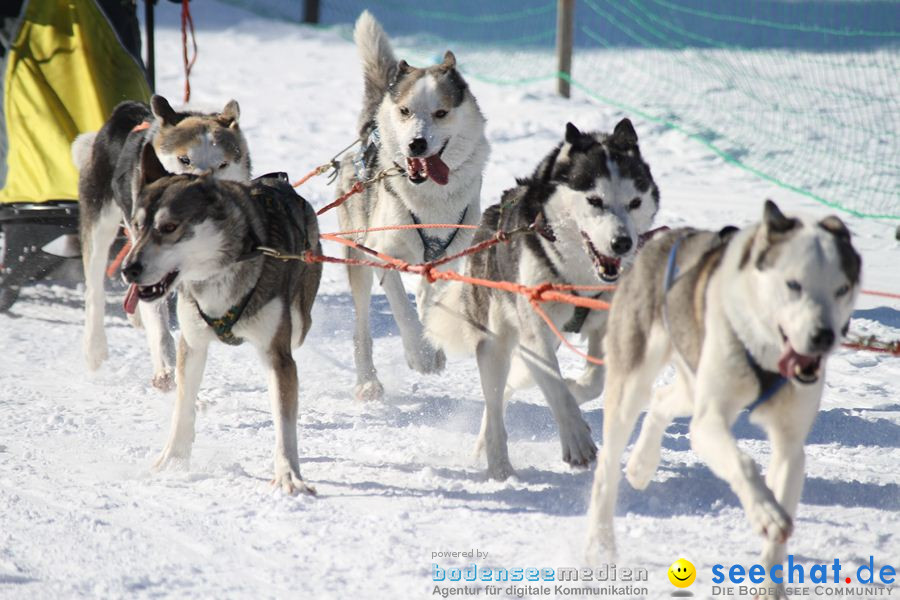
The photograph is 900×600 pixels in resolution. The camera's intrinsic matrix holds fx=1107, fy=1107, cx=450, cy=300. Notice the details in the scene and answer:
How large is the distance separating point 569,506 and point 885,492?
872 millimetres

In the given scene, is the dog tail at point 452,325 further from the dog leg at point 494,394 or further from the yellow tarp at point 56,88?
the yellow tarp at point 56,88

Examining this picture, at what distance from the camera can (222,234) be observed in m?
3.04

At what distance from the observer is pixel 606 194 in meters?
2.95

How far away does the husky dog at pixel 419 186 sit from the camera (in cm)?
412

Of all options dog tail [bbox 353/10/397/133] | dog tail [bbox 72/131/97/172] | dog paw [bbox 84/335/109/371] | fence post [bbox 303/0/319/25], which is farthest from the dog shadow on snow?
fence post [bbox 303/0/319/25]

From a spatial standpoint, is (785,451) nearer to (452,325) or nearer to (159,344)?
(452,325)

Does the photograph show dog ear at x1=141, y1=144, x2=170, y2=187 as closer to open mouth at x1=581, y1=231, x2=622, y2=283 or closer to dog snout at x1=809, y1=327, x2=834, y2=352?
open mouth at x1=581, y1=231, x2=622, y2=283

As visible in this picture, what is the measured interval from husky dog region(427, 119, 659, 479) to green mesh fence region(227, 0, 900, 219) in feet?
12.4

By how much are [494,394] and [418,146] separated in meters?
1.18

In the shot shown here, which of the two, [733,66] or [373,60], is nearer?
[373,60]

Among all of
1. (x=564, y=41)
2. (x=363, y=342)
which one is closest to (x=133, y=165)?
(x=363, y=342)

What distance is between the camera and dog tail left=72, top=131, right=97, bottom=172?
4402 mm

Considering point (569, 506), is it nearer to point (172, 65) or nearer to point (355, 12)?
point (172, 65)

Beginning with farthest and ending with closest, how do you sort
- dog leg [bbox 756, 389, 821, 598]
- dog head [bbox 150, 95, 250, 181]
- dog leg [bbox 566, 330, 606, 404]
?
dog head [bbox 150, 95, 250, 181]
dog leg [bbox 566, 330, 606, 404]
dog leg [bbox 756, 389, 821, 598]
